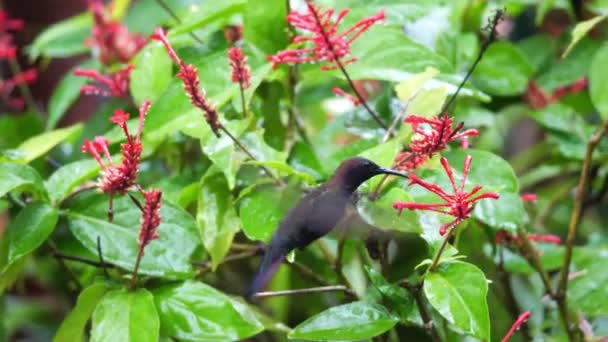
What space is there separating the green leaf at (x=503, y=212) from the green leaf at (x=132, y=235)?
24cm

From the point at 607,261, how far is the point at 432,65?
0.28 meters

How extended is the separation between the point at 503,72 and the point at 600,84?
15 cm

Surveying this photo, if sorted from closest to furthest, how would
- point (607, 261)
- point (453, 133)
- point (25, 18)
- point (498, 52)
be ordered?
point (453, 133)
point (607, 261)
point (498, 52)
point (25, 18)

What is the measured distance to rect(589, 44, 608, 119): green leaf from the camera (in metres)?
0.74

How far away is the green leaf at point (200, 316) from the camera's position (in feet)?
1.99

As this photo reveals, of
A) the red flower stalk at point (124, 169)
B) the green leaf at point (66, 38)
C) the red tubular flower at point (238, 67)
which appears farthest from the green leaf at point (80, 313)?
the green leaf at point (66, 38)

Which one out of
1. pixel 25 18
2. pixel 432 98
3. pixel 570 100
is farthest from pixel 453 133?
pixel 25 18

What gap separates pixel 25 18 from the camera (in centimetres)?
170

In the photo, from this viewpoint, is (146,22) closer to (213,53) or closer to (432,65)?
(213,53)

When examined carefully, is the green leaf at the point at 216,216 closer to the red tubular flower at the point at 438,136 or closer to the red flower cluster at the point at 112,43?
the red tubular flower at the point at 438,136

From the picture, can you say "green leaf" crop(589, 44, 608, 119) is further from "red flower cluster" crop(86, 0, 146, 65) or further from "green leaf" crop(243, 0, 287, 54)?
"red flower cluster" crop(86, 0, 146, 65)

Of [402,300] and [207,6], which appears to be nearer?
[402,300]

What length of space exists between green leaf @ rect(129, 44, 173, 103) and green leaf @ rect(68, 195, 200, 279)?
5.2 inches

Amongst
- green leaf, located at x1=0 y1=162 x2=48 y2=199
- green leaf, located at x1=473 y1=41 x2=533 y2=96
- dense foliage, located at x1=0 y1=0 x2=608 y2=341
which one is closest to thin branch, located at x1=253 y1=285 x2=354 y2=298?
dense foliage, located at x1=0 y1=0 x2=608 y2=341
